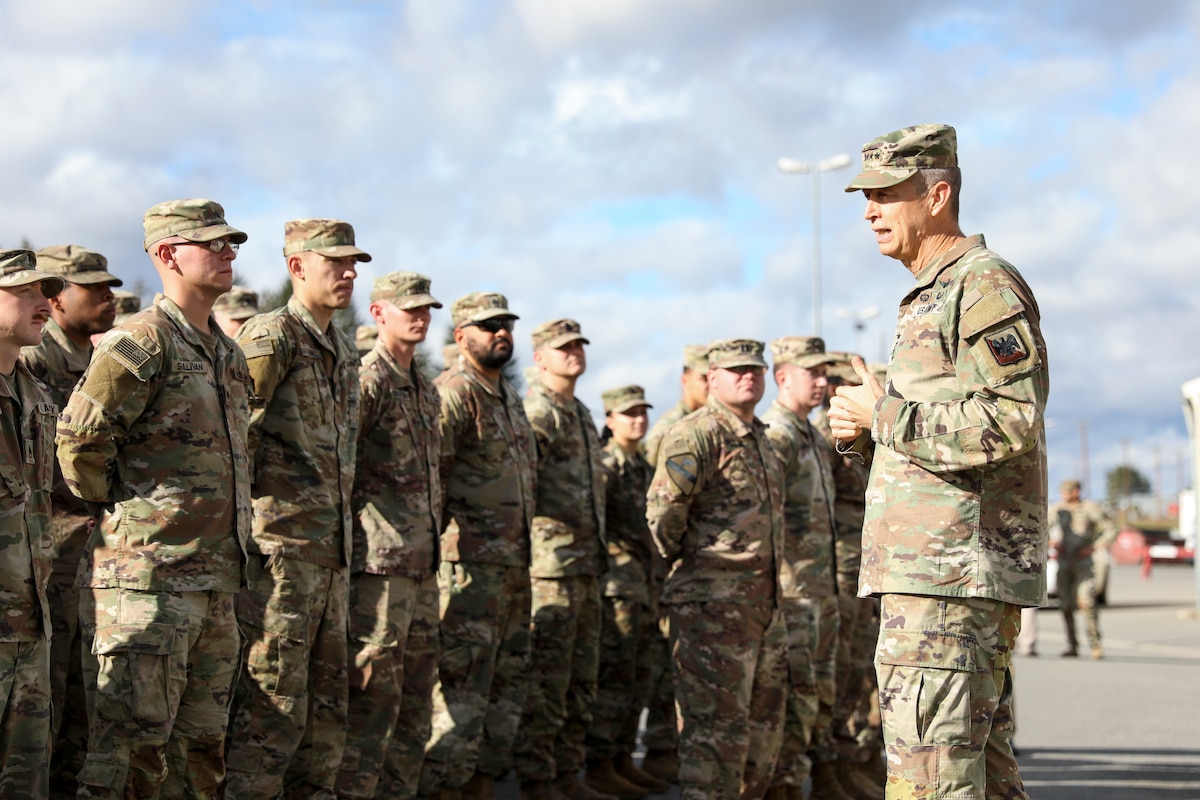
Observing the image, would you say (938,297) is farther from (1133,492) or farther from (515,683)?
(1133,492)

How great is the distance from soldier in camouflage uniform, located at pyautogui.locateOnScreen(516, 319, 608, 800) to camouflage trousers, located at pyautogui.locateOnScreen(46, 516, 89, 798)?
2.53 m

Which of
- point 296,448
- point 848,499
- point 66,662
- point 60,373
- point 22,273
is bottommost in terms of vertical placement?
point 66,662

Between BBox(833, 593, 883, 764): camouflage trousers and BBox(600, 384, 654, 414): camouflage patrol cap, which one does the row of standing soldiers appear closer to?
BBox(833, 593, 883, 764): camouflage trousers

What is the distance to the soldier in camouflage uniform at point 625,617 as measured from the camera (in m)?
8.75

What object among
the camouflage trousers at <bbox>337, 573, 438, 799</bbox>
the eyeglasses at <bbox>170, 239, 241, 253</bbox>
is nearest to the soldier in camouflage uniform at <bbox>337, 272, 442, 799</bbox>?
the camouflage trousers at <bbox>337, 573, 438, 799</bbox>

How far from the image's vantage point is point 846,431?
4.40 metres

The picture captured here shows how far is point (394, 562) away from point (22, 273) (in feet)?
7.18

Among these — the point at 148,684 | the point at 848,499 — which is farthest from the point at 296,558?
the point at 848,499

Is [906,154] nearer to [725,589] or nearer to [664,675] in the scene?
[725,589]

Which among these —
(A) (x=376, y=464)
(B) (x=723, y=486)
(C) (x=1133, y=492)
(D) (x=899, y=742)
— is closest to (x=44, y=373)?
(A) (x=376, y=464)

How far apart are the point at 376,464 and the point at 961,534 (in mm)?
3349

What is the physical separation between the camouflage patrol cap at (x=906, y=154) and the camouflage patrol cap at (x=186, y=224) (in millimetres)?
2439

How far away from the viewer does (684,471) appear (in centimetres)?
719

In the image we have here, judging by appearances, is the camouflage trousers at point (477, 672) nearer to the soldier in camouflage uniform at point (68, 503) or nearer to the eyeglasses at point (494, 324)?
the eyeglasses at point (494, 324)
